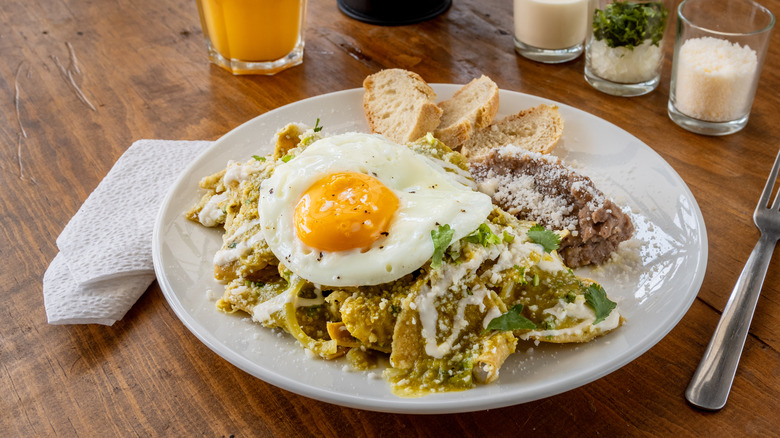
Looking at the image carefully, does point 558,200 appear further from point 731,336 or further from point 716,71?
point 716,71

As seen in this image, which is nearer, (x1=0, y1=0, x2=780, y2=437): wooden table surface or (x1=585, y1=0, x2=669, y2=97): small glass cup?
(x1=0, y1=0, x2=780, y2=437): wooden table surface

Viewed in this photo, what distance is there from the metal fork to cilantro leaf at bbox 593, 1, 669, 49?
4.52ft

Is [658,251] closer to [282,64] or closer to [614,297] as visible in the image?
[614,297]

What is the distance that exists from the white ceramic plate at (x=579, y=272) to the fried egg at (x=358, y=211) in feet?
1.03

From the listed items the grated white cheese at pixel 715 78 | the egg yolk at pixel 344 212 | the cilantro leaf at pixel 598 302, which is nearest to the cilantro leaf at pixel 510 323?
the cilantro leaf at pixel 598 302

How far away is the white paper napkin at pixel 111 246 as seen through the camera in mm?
2889

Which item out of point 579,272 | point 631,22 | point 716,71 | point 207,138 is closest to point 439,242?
point 579,272

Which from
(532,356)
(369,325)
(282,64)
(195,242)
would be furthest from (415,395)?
(282,64)

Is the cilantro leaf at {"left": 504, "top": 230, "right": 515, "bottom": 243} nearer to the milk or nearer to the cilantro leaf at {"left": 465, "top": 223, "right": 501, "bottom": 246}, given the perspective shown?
the cilantro leaf at {"left": 465, "top": 223, "right": 501, "bottom": 246}

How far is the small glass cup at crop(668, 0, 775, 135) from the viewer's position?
371 cm

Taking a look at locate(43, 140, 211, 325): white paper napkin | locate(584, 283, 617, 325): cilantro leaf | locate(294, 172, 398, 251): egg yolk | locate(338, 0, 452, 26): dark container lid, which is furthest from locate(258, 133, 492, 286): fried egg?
locate(338, 0, 452, 26): dark container lid

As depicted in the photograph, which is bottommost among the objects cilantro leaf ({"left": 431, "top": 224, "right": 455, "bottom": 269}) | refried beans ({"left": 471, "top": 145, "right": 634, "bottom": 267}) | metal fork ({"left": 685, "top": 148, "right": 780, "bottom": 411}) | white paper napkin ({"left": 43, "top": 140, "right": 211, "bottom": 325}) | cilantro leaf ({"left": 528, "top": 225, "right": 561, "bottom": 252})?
metal fork ({"left": 685, "top": 148, "right": 780, "bottom": 411})

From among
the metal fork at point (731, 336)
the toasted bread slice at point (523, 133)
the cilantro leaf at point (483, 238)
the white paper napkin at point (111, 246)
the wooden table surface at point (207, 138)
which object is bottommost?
the wooden table surface at point (207, 138)

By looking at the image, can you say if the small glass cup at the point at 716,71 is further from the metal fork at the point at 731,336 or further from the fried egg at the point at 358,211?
the fried egg at the point at 358,211
